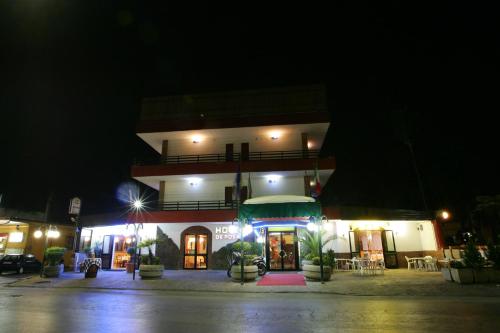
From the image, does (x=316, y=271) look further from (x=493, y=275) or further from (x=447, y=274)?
(x=493, y=275)

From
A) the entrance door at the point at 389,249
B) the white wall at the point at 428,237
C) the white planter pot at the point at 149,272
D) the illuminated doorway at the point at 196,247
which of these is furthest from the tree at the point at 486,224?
the white planter pot at the point at 149,272

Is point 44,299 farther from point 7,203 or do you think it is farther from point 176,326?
point 7,203

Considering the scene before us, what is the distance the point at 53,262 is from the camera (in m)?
18.7

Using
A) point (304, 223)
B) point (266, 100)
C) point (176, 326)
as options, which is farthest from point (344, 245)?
point (176, 326)

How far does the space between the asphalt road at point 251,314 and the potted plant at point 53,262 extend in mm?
8483

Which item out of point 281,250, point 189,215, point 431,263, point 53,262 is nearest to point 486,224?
point 431,263

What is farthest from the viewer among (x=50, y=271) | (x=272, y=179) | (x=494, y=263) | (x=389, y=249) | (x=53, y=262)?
(x=272, y=179)

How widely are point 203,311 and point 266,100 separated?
20.0 m

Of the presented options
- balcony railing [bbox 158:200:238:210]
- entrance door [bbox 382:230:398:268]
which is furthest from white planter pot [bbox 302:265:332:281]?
balcony railing [bbox 158:200:238:210]

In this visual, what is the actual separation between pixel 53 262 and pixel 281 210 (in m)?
14.9

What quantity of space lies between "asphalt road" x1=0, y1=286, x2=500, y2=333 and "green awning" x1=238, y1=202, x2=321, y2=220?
4.70m

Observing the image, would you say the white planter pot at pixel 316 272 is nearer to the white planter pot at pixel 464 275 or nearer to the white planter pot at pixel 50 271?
the white planter pot at pixel 464 275

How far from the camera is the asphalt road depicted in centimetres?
630

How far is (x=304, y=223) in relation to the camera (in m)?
18.8
